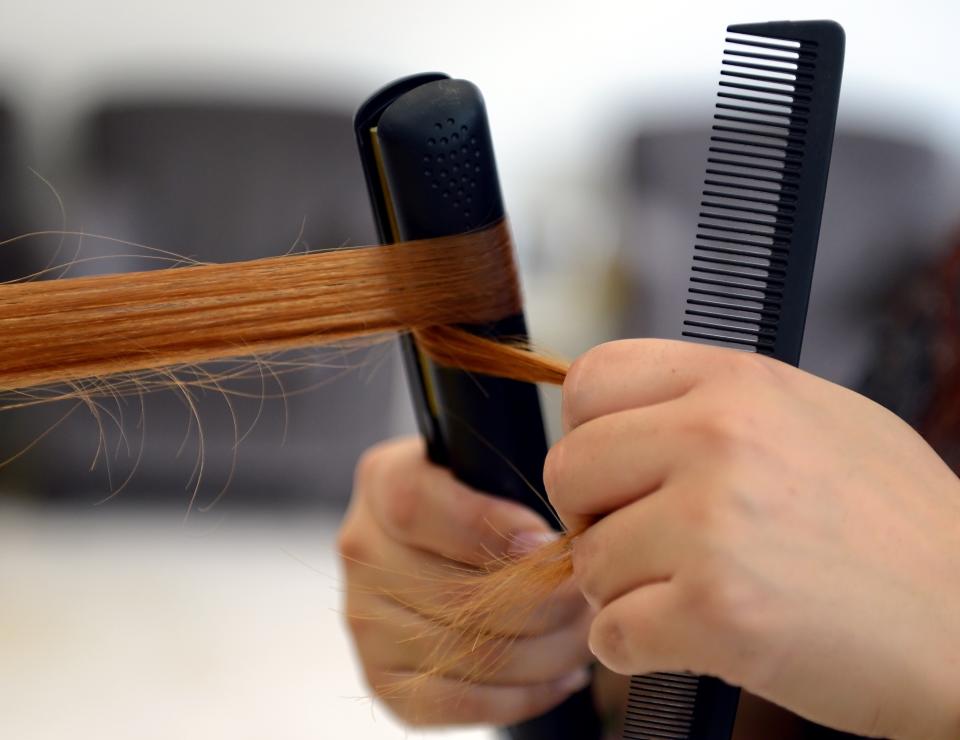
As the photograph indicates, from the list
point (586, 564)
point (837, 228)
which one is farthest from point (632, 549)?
point (837, 228)

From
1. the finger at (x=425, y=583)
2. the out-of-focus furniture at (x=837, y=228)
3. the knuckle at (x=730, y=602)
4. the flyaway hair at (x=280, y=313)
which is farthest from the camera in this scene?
the out-of-focus furniture at (x=837, y=228)

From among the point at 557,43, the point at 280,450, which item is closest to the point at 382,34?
the point at 557,43

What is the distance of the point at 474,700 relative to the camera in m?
0.56

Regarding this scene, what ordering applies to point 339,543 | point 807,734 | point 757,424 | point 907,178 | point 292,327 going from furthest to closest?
point 907,178 < point 339,543 < point 807,734 < point 292,327 < point 757,424

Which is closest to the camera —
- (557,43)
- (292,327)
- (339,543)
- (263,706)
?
(292,327)

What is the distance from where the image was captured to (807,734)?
53cm

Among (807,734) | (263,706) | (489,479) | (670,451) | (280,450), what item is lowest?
(263,706)

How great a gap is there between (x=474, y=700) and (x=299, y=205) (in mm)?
794

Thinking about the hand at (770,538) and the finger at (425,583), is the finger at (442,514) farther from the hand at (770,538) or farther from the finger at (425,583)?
the hand at (770,538)

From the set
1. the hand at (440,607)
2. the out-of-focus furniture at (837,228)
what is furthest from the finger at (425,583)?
the out-of-focus furniture at (837,228)

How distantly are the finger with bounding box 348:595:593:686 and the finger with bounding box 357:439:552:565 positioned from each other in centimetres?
5

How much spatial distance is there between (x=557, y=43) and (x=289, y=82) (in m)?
0.39

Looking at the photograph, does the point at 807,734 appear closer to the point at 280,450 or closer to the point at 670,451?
the point at 670,451

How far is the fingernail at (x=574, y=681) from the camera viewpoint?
580 millimetres
